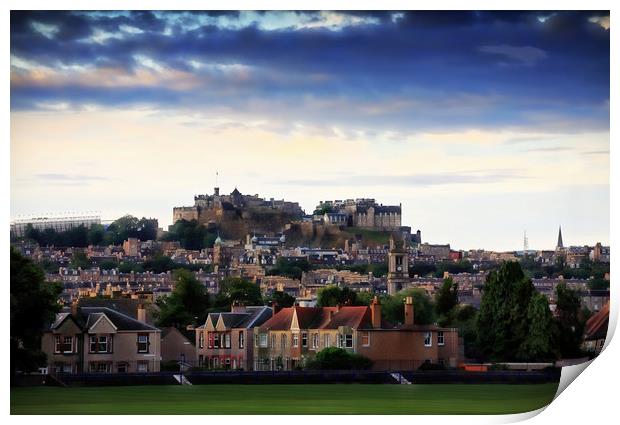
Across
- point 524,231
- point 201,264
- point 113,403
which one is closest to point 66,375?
point 113,403

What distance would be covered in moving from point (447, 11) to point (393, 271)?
675 inches

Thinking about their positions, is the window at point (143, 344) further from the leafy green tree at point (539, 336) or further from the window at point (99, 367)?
the leafy green tree at point (539, 336)

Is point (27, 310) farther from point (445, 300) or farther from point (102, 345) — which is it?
point (445, 300)

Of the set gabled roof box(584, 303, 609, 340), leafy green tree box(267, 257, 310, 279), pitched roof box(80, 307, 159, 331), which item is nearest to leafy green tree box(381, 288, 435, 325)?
gabled roof box(584, 303, 609, 340)

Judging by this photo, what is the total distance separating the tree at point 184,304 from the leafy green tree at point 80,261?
1.72 metres

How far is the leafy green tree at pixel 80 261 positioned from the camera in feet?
103

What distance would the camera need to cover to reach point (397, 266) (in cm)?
3812

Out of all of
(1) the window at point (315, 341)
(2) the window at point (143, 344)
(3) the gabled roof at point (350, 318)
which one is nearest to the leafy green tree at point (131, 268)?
(3) the gabled roof at point (350, 318)

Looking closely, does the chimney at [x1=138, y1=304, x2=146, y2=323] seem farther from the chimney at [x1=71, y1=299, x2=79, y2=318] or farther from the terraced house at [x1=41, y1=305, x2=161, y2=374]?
the chimney at [x1=71, y1=299, x2=79, y2=318]

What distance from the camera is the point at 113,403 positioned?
67.2 ft

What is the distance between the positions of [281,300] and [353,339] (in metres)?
6.25

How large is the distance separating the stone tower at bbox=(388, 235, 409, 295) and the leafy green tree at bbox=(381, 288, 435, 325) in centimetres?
227

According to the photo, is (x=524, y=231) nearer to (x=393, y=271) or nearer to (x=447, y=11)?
(x=447, y=11)

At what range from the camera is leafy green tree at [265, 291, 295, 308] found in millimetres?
30734
